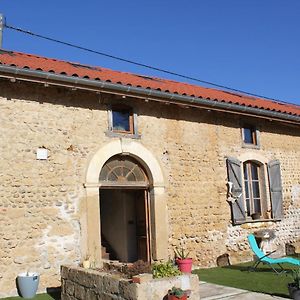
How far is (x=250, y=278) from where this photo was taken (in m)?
8.17

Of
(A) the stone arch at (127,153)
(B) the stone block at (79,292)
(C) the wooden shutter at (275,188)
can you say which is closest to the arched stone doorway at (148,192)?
(A) the stone arch at (127,153)

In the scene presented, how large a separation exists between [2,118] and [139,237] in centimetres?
440

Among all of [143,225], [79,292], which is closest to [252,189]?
[143,225]

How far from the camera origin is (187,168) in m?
9.87

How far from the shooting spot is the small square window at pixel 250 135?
449 inches

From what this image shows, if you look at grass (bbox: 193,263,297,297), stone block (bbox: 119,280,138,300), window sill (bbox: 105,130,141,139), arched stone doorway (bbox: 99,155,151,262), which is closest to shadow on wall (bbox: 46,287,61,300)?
arched stone doorway (bbox: 99,155,151,262)

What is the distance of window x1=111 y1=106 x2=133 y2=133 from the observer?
9.01 m

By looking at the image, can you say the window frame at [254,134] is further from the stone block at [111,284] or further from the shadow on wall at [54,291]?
the stone block at [111,284]

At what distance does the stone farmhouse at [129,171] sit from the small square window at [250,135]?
0.03 m

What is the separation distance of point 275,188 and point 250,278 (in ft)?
13.0

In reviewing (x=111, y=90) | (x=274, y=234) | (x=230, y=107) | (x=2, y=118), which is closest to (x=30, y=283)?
(x=2, y=118)

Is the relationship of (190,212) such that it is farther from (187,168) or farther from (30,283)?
(30,283)

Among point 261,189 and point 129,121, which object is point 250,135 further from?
point 129,121

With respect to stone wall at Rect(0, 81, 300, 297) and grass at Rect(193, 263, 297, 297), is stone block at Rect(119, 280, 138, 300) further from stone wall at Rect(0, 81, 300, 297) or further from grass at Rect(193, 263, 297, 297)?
stone wall at Rect(0, 81, 300, 297)
